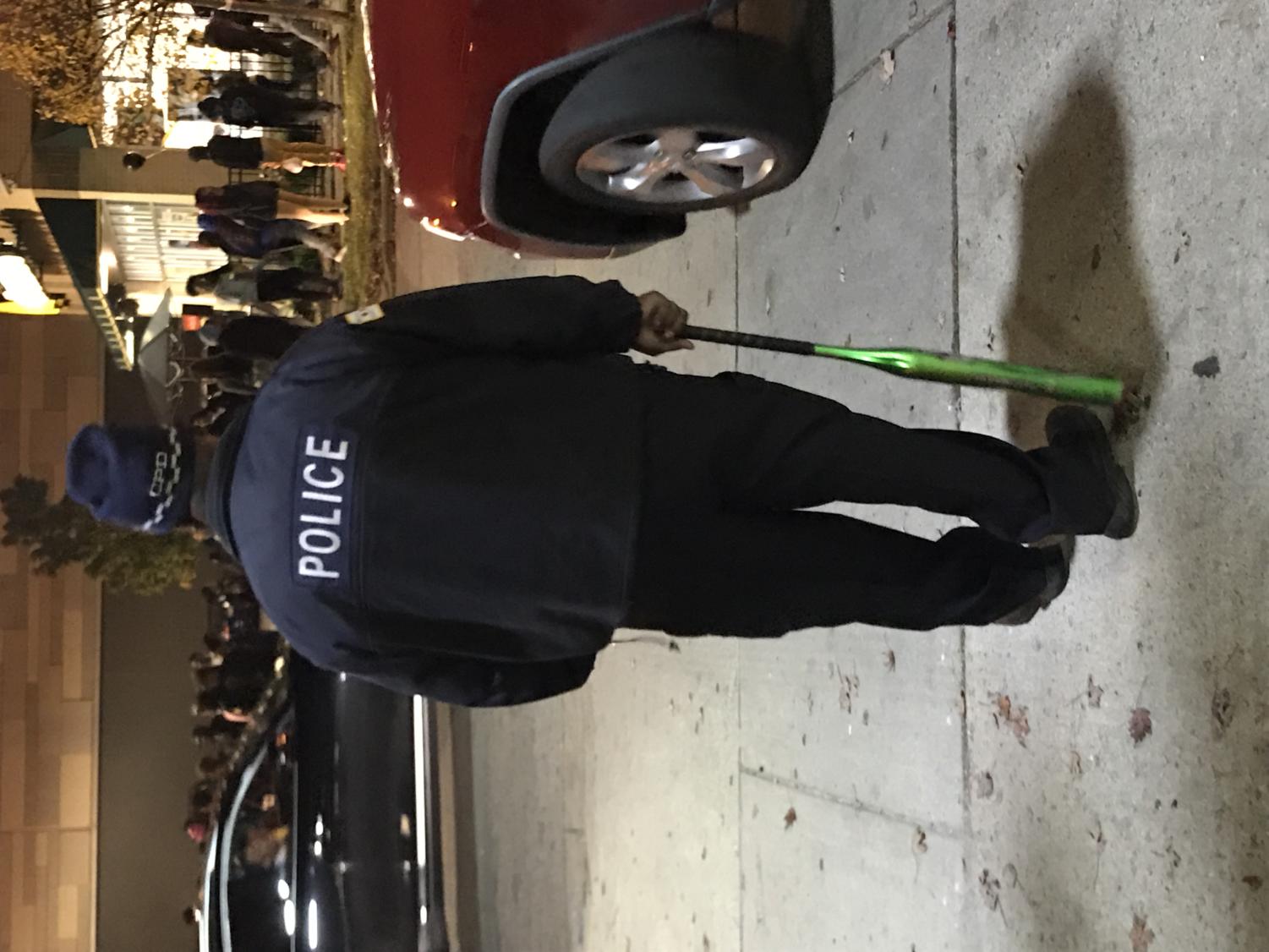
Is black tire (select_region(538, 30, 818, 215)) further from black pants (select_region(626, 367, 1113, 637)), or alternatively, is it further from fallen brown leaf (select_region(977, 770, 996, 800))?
fallen brown leaf (select_region(977, 770, 996, 800))

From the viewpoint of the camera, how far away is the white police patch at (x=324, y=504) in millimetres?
2178

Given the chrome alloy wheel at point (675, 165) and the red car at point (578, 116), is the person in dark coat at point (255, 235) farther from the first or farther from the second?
the chrome alloy wheel at point (675, 165)

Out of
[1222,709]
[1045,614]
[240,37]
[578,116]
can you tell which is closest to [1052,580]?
[1045,614]

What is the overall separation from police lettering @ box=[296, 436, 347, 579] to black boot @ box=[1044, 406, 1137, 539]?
161cm

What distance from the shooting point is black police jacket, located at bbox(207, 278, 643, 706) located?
7.17 feet

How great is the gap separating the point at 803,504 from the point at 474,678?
883 millimetres

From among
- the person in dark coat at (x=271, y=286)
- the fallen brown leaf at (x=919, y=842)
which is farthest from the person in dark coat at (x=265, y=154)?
the fallen brown leaf at (x=919, y=842)

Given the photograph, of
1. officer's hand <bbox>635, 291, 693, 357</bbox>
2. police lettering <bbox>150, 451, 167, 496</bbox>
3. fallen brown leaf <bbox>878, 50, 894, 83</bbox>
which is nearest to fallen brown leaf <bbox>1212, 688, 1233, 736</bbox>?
officer's hand <bbox>635, 291, 693, 357</bbox>

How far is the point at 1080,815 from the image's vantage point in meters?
2.62

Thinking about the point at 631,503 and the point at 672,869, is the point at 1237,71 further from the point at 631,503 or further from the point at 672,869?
the point at 672,869

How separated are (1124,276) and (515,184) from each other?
65.3 inches

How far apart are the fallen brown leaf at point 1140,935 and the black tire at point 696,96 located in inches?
76.1

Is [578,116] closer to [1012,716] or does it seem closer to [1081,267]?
[1081,267]

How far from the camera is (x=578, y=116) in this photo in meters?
2.62
